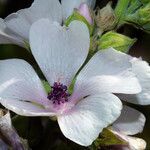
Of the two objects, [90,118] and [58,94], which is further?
[58,94]

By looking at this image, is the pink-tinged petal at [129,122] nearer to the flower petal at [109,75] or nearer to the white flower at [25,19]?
the flower petal at [109,75]

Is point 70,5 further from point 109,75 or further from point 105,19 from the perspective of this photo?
point 109,75

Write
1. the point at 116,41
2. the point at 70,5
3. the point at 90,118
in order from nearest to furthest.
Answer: the point at 90,118 < the point at 116,41 < the point at 70,5

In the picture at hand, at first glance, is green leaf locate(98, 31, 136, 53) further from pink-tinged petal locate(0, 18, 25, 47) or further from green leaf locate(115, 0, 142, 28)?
pink-tinged petal locate(0, 18, 25, 47)

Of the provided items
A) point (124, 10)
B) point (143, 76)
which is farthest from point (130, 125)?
point (124, 10)

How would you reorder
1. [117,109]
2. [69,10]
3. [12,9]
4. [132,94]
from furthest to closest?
[12,9] → [69,10] → [132,94] → [117,109]

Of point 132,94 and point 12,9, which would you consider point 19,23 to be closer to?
point 132,94

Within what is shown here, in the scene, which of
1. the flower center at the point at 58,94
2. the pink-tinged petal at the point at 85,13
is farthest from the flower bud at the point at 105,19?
the flower center at the point at 58,94

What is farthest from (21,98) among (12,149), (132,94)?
(132,94)
